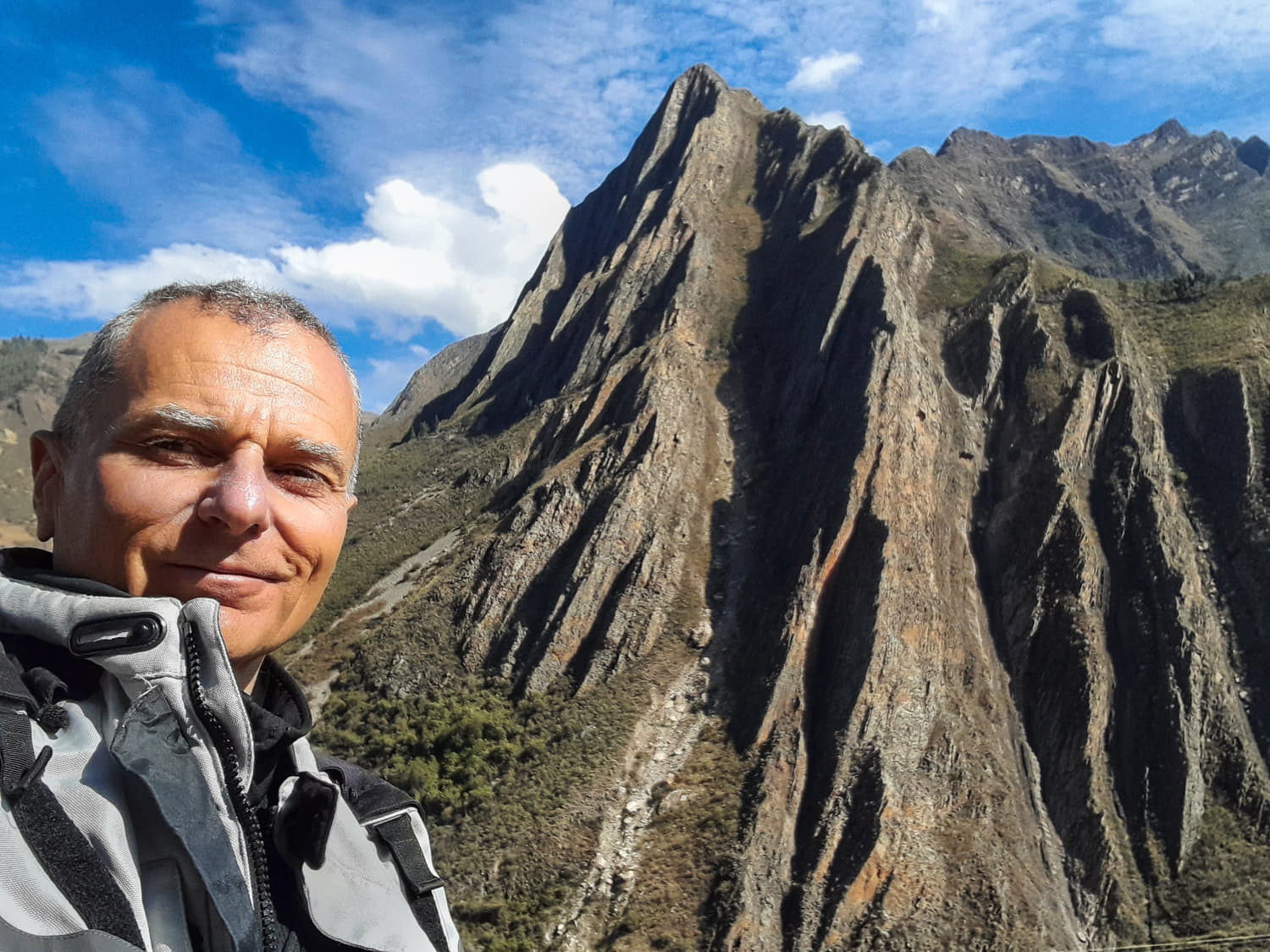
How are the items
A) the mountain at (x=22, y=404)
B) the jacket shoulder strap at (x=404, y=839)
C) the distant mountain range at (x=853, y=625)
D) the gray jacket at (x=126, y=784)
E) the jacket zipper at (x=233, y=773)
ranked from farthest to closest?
the mountain at (x=22, y=404) → the distant mountain range at (x=853, y=625) → the jacket shoulder strap at (x=404, y=839) → the jacket zipper at (x=233, y=773) → the gray jacket at (x=126, y=784)

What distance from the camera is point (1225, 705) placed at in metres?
27.0

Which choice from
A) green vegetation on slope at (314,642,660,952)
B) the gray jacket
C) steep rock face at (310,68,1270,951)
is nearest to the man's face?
the gray jacket

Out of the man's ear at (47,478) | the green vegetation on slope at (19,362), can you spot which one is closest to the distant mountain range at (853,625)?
the man's ear at (47,478)

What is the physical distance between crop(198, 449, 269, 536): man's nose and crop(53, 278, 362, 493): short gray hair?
380mm

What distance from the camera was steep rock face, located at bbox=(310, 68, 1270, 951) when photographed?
78.5ft

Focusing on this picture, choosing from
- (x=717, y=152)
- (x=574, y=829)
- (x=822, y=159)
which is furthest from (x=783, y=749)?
(x=717, y=152)

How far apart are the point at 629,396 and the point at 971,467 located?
18.6m

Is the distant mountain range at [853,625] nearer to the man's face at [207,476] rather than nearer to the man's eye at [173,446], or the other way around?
the man's face at [207,476]

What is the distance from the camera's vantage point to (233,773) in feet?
Answer: 4.82

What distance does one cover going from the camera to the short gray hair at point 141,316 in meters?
1.85

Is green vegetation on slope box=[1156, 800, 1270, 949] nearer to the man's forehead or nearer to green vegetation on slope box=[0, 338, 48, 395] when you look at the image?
the man's forehead

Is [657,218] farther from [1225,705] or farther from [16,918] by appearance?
[16,918]

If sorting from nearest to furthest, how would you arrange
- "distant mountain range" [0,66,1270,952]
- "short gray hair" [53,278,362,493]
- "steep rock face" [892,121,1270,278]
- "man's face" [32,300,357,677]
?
"man's face" [32,300,357,677] → "short gray hair" [53,278,362,493] → "distant mountain range" [0,66,1270,952] → "steep rock face" [892,121,1270,278]

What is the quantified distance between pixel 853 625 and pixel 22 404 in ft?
328
